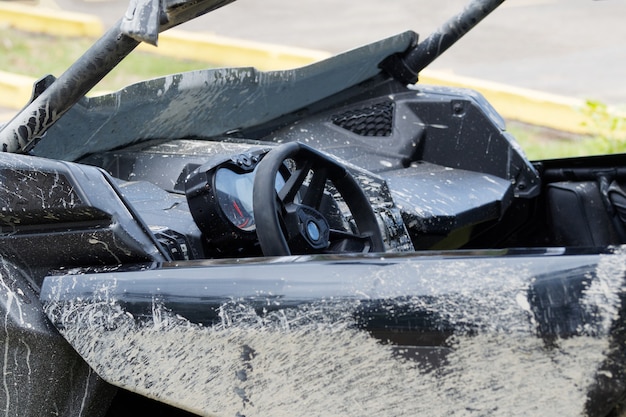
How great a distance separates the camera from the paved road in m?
8.23

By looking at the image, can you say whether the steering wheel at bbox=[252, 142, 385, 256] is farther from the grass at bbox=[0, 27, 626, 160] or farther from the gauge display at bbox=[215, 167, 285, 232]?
the grass at bbox=[0, 27, 626, 160]

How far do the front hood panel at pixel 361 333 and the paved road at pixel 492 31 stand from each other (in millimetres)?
6125

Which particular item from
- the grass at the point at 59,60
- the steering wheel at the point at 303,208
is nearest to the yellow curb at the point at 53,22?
the grass at the point at 59,60

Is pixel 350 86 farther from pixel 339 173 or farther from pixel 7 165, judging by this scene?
pixel 7 165

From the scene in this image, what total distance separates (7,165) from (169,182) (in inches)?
28.0

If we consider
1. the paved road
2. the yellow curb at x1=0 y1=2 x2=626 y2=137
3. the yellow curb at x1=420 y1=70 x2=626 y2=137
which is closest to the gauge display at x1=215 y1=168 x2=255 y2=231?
the yellow curb at x1=0 y1=2 x2=626 y2=137

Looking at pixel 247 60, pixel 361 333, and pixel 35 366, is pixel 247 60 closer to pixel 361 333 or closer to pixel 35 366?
pixel 35 366

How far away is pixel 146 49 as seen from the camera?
938cm

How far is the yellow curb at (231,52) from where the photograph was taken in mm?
8281

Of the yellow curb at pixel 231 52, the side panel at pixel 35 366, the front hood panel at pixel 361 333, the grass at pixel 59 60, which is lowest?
the grass at pixel 59 60

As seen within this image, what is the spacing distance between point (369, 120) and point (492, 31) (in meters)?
6.46

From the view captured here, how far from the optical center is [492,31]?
31.5 ft

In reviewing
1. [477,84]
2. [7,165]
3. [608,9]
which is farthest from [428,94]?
[608,9]

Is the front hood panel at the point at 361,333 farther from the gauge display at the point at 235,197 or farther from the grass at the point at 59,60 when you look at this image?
the grass at the point at 59,60
